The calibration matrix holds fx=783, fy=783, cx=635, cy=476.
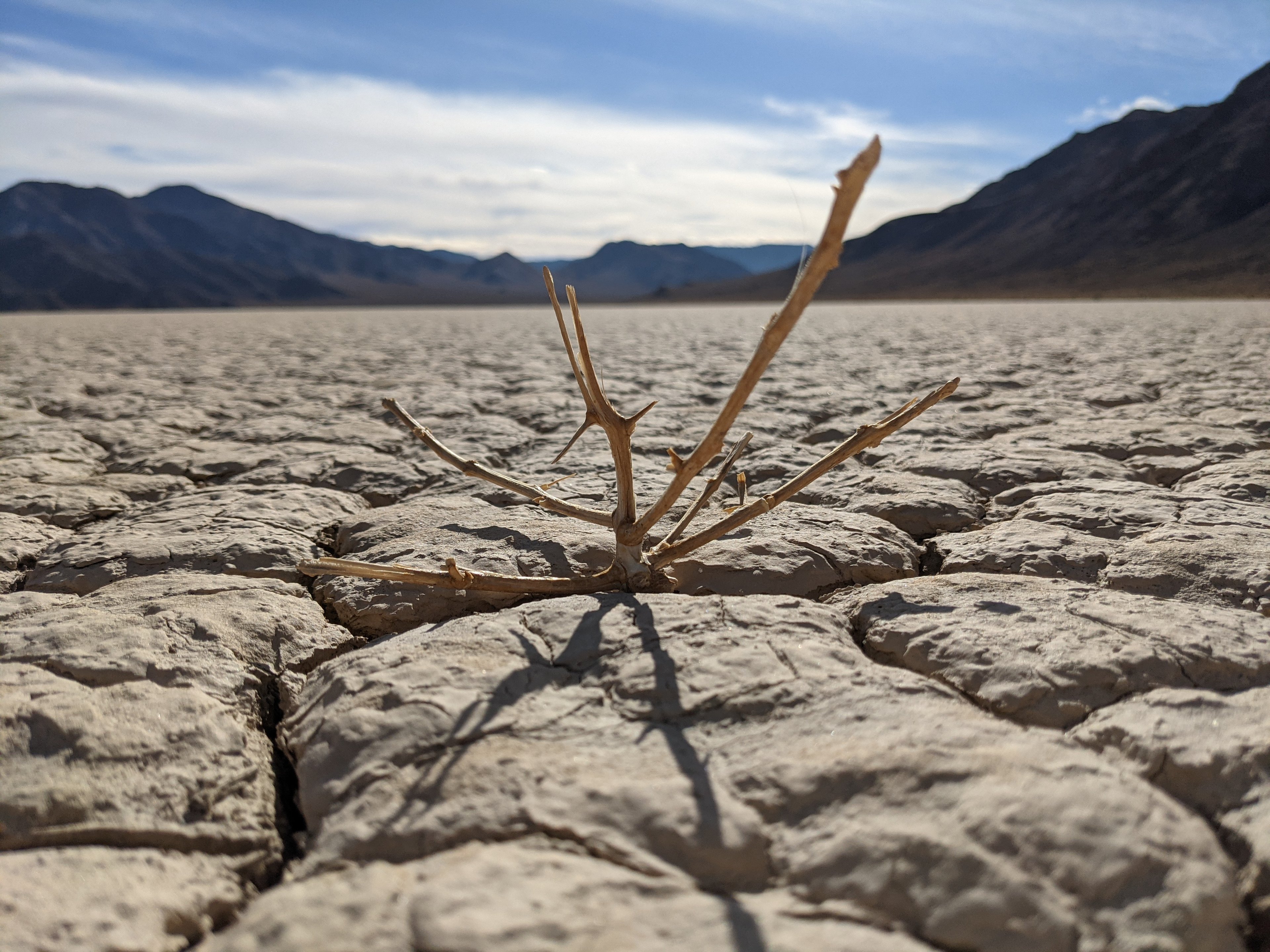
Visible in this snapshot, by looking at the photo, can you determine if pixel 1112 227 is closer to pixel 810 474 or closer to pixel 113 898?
pixel 810 474

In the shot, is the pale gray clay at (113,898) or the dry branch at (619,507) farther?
the dry branch at (619,507)

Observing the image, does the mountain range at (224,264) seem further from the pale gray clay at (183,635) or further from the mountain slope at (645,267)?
the pale gray clay at (183,635)

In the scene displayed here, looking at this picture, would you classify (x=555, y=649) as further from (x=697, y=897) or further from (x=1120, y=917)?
(x=1120, y=917)

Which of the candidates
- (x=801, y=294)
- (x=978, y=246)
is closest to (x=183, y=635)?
(x=801, y=294)

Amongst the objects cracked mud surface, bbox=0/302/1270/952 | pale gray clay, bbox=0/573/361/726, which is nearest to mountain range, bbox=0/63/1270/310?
cracked mud surface, bbox=0/302/1270/952

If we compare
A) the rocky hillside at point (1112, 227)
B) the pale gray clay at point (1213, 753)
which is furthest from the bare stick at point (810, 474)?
the rocky hillside at point (1112, 227)
